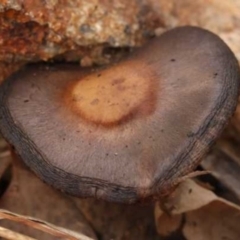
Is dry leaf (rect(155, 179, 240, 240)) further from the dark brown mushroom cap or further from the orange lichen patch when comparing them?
the orange lichen patch

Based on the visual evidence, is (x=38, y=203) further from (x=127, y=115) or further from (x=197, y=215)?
(x=197, y=215)

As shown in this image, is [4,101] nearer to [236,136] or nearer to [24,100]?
[24,100]

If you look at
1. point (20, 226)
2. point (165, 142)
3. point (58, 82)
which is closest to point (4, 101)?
point (58, 82)

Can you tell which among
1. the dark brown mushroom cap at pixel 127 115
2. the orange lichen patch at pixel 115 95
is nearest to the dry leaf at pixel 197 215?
the dark brown mushroom cap at pixel 127 115

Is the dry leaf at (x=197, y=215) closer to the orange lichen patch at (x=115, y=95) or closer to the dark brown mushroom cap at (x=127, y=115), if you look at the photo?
the dark brown mushroom cap at (x=127, y=115)

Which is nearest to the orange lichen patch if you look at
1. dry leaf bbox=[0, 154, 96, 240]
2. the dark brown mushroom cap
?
the dark brown mushroom cap

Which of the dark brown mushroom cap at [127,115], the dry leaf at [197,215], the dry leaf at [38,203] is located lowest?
the dry leaf at [38,203]

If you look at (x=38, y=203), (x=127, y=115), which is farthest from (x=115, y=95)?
(x=38, y=203)
